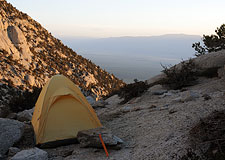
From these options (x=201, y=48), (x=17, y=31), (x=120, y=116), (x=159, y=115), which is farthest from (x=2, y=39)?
(x=159, y=115)

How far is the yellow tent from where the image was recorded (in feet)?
24.6

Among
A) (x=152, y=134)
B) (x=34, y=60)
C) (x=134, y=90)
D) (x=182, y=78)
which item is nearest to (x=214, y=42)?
(x=182, y=78)

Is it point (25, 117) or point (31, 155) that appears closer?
point (31, 155)

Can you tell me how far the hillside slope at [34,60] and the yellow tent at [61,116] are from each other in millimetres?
21207

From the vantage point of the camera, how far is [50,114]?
777 centimetres

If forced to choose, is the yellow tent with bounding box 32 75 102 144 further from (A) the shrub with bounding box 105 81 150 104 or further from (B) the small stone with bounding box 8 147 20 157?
(A) the shrub with bounding box 105 81 150 104

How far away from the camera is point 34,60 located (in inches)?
1367

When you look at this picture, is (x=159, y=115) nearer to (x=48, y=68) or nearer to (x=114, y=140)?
(x=114, y=140)

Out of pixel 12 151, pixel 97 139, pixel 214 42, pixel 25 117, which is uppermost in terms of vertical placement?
pixel 214 42

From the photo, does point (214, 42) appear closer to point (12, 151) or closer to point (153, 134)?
point (153, 134)

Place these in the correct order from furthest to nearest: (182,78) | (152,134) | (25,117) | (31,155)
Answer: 1. (182,78)
2. (25,117)
3. (152,134)
4. (31,155)

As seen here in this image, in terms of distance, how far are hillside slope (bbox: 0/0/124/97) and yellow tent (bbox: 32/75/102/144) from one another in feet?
69.6

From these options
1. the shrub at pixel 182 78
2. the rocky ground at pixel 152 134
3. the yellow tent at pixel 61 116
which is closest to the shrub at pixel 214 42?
the shrub at pixel 182 78

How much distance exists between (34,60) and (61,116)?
95.3 ft
